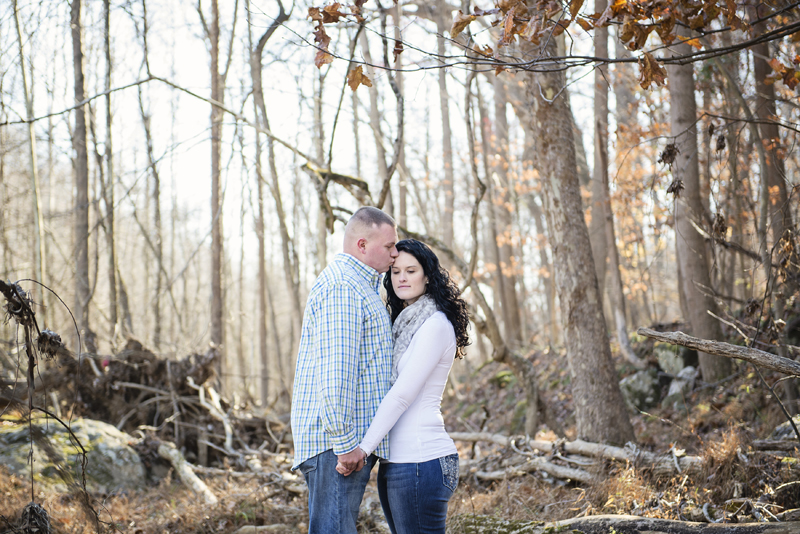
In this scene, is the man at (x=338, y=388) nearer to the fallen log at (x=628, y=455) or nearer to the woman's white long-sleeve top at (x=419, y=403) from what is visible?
the woman's white long-sleeve top at (x=419, y=403)

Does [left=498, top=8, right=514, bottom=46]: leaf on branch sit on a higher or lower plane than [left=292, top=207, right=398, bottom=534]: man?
higher

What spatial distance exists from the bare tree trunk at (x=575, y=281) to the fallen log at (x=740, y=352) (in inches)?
105

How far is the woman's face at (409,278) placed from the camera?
3029 millimetres

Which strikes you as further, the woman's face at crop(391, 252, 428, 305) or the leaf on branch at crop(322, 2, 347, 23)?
the leaf on branch at crop(322, 2, 347, 23)

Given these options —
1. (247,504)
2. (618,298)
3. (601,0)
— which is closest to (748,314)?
(247,504)

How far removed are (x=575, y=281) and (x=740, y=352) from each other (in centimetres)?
281

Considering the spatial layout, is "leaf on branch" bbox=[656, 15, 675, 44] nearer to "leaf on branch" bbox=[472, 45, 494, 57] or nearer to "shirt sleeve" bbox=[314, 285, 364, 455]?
"leaf on branch" bbox=[472, 45, 494, 57]

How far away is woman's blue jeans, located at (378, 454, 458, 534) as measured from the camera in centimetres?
A: 266

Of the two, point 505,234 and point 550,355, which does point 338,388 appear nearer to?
point 550,355

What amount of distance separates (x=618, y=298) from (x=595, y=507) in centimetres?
668

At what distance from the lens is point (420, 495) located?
2.65m

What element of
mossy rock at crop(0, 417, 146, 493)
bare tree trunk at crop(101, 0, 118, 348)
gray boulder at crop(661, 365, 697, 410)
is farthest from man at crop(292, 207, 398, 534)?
gray boulder at crop(661, 365, 697, 410)

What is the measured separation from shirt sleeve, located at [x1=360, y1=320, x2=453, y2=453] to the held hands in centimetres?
3

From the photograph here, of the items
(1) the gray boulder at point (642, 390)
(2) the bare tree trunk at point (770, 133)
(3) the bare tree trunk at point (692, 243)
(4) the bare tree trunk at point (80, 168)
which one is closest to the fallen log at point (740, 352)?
(2) the bare tree trunk at point (770, 133)
